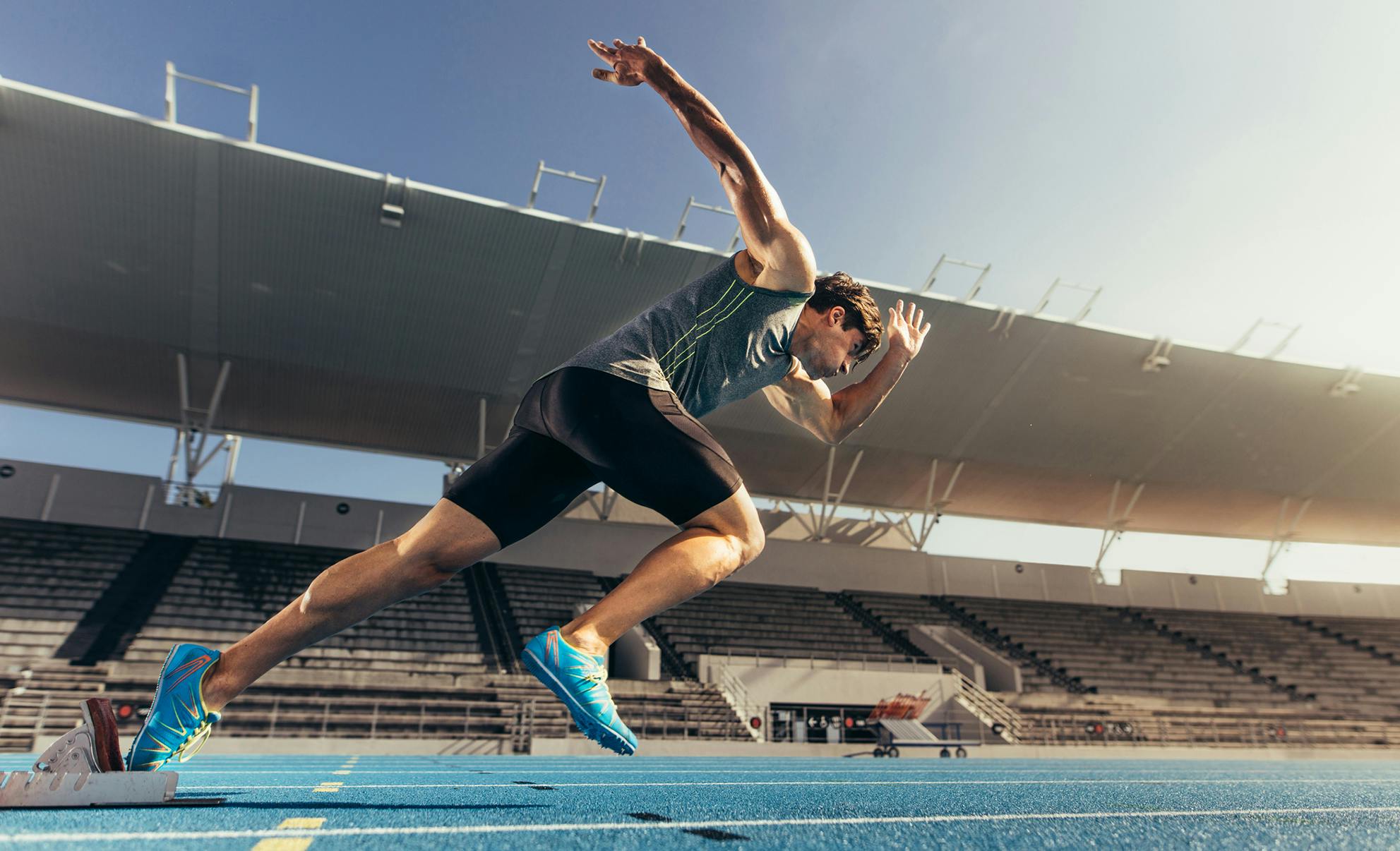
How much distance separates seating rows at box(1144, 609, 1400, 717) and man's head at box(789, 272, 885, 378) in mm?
24650

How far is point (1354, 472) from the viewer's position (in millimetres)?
22250

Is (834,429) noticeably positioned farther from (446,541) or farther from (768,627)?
(768,627)

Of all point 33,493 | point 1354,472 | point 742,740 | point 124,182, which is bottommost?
point 742,740

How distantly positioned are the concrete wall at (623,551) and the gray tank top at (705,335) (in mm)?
19719

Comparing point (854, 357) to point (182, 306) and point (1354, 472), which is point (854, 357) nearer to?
point (182, 306)

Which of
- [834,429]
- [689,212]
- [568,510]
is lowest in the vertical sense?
[834,429]

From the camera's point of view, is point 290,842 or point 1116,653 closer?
point 290,842

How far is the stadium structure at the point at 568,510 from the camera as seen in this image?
42.7 ft

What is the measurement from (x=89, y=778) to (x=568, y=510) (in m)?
16.0

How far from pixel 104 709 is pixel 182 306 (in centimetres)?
1594

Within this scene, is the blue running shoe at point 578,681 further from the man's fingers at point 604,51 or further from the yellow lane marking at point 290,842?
the man's fingers at point 604,51

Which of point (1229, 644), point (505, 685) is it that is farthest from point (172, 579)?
point (1229, 644)

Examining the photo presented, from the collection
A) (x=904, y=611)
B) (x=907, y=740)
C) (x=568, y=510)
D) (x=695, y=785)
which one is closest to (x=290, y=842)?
(x=695, y=785)

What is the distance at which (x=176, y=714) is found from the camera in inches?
73.6
